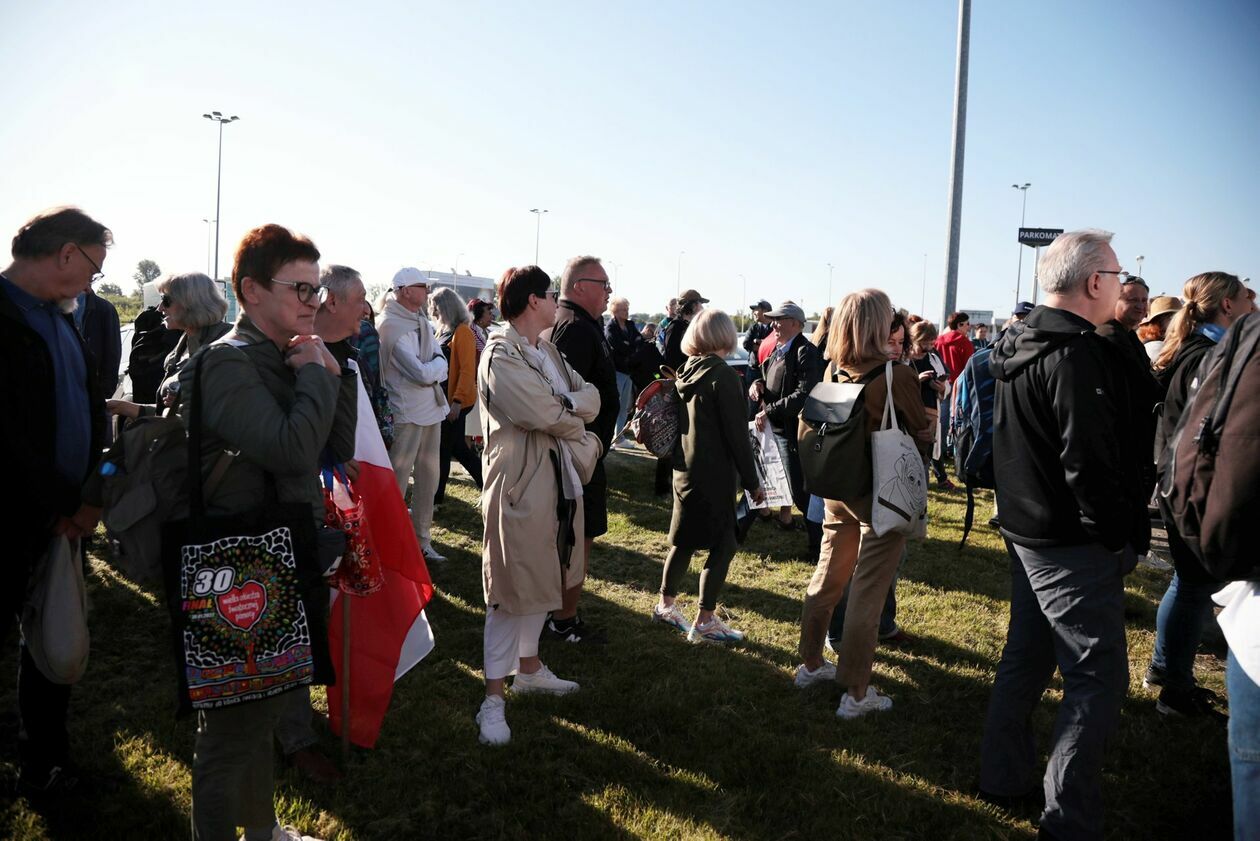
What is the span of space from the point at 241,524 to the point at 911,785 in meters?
2.90

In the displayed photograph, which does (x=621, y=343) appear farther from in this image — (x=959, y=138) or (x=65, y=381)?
(x=65, y=381)

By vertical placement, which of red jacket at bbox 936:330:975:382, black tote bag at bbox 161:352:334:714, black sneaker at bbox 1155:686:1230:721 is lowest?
black sneaker at bbox 1155:686:1230:721

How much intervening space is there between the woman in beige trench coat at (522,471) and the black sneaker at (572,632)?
38.8 inches

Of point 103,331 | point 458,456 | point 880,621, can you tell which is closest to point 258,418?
point 880,621

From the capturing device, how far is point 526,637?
414 cm

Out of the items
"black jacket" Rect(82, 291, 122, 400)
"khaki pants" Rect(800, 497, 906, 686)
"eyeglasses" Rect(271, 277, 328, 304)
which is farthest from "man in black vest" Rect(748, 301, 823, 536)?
"black jacket" Rect(82, 291, 122, 400)

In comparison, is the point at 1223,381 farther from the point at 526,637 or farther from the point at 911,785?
the point at 526,637

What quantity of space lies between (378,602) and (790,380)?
4038 mm

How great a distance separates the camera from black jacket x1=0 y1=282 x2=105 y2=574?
2.64m

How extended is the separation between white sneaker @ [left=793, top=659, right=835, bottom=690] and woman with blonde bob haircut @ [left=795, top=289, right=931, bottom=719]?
20 cm

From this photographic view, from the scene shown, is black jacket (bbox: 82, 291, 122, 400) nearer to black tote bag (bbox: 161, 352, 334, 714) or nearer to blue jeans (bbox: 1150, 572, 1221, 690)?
black tote bag (bbox: 161, 352, 334, 714)

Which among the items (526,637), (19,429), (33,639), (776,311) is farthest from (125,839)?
(776,311)

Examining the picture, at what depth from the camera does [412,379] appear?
5812 millimetres

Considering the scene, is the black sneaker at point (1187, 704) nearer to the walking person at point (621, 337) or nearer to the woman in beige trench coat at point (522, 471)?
the woman in beige trench coat at point (522, 471)
